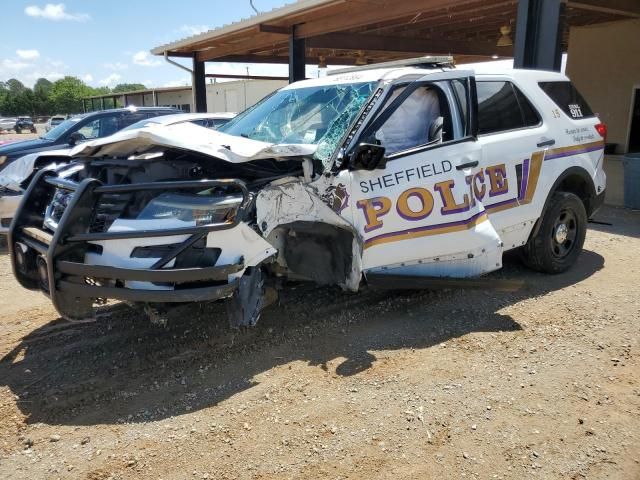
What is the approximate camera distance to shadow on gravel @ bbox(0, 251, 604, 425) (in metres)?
3.44

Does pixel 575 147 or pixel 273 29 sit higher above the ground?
pixel 273 29

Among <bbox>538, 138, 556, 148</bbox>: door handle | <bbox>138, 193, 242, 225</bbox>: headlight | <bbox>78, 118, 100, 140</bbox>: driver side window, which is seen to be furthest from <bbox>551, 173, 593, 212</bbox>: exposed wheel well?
<bbox>78, 118, 100, 140</bbox>: driver side window

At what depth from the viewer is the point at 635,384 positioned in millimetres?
3561

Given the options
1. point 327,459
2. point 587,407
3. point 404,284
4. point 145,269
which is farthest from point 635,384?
point 145,269

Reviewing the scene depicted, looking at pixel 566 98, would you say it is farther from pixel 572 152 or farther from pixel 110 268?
pixel 110 268

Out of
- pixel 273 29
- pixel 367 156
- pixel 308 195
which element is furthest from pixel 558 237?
pixel 273 29

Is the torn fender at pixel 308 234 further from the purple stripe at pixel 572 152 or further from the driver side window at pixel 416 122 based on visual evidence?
the purple stripe at pixel 572 152

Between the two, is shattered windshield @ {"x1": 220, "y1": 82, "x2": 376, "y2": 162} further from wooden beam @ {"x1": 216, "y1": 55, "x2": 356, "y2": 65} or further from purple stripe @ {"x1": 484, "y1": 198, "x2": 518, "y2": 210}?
wooden beam @ {"x1": 216, "y1": 55, "x2": 356, "y2": 65}

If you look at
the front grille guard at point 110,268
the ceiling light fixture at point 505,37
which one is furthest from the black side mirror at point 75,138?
the ceiling light fixture at point 505,37

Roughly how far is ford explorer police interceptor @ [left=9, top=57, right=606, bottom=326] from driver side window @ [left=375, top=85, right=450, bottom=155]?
0.04 feet

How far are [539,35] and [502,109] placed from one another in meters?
4.11

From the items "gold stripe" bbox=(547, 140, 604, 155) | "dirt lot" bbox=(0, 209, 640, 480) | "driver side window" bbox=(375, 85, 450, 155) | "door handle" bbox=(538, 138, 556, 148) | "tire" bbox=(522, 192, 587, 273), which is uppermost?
"driver side window" bbox=(375, 85, 450, 155)

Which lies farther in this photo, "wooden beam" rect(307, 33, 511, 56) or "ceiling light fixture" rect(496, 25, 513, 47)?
"wooden beam" rect(307, 33, 511, 56)

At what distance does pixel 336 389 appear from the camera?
3.52 metres
